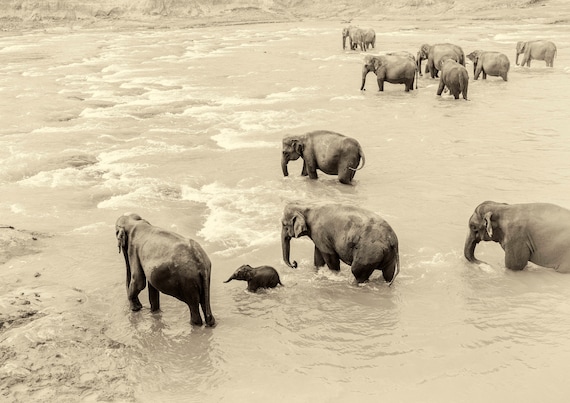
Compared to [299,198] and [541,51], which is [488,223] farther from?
[541,51]

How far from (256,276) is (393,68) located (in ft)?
48.4

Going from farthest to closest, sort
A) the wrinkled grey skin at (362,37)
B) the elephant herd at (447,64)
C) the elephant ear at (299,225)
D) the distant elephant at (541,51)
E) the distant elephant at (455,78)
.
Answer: the wrinkled grey skin at (362,37), the distant elephant at (541,51), the elephant herd at (447,64), the distant elephant at (455,78), the elephant ear at (299,225)

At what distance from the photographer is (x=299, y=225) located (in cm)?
839

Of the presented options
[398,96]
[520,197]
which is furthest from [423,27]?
[520,197]

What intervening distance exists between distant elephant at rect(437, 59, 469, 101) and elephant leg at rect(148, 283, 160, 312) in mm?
14372

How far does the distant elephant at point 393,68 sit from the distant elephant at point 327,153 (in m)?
9.68

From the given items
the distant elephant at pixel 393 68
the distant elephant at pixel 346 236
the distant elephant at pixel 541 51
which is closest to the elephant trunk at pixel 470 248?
the distant elephant at pixel 346 236

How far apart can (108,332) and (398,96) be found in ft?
50.6

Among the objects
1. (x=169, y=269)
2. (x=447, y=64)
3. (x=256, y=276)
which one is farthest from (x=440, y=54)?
(x=169, y=269)

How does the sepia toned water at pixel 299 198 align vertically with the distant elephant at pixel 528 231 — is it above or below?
below

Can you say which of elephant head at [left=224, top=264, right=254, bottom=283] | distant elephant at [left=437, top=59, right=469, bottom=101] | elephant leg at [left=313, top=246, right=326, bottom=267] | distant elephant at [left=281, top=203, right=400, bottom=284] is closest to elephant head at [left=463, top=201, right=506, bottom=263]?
distant elephant at [left=281, top=203, right=400, bottom=284]

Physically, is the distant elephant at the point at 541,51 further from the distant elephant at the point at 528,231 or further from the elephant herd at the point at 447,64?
the distant elephant at the point at 528,231

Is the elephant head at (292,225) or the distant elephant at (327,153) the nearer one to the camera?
the elephant head at (292,225)

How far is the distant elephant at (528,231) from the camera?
25.9 feet
